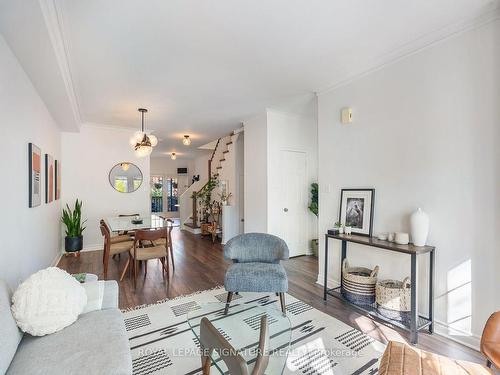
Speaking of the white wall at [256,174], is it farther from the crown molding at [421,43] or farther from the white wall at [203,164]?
the white wall at [203,164]

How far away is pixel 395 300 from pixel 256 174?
293cm

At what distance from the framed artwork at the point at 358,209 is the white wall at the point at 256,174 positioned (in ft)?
5.44

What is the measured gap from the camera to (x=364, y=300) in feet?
8.40

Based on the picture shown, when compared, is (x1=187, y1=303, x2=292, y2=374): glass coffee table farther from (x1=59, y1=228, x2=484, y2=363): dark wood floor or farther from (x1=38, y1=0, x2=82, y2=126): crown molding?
(x1=38, y1=0, x2=82, y2=126): crown molding

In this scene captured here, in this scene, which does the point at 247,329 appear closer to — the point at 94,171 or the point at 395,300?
the point at 395,300

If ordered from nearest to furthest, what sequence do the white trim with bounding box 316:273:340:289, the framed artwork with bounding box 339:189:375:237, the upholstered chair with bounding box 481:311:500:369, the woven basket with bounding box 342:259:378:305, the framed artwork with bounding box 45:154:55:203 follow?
1. the upholstered chair with bounding box 481:311:500:369
2. the woven basket with bounding box 342:259:378:305
3. the framed artwork with bounding box 339:189:375:237
4. the white trim with bounding box 316:273:340:289
5. the framed artwork with bounding box 45:154:55:203

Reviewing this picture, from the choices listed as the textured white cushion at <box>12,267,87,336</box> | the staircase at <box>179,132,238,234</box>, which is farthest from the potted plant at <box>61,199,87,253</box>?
the textured white cushion at <box>12,267,87,336</box>

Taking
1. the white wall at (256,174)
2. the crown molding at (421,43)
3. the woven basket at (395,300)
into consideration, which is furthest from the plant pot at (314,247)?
the crown molding at (421,43)

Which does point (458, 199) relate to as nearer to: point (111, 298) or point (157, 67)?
point (111, 298)

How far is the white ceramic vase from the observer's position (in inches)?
87.0

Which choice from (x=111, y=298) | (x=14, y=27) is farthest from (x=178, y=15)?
(x=111, y=298)

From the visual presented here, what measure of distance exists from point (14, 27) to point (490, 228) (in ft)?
12.5

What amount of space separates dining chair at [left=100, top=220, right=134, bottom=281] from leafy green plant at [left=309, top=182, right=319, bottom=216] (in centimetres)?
308

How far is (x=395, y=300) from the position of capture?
91.9 inches
